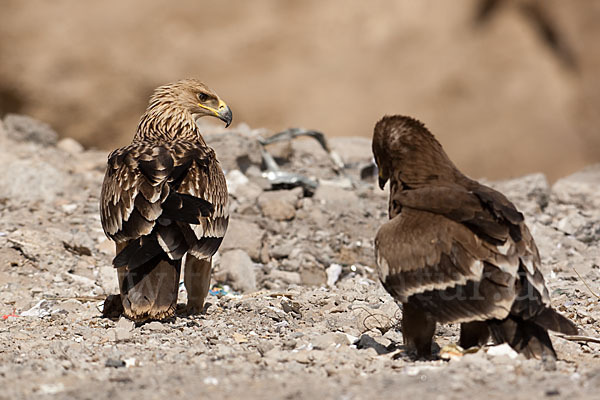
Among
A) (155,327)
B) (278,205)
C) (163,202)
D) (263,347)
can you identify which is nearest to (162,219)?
(163,202)

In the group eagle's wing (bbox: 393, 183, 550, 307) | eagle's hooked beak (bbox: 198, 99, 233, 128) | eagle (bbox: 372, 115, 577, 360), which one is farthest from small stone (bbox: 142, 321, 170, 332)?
eagle's hooked beak (bbox: 198, 99, 233, 128)

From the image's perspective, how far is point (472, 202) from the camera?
14.3 ft

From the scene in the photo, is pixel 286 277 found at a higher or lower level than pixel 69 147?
lower

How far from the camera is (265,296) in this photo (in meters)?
6.52

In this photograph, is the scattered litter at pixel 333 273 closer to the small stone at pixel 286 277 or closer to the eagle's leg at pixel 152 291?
the small stone at pixel 286 277

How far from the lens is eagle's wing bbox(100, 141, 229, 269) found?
5340mm

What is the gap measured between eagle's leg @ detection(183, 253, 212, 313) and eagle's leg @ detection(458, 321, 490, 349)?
209cm

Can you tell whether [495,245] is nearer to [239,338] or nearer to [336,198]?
[239,338]

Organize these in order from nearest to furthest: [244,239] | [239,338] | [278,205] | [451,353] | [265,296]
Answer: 1. [451,353]
2. [239,338]
3. [265,296]
4. [244,239]
5. [278,205]

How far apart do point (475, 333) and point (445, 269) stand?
57 centimetres

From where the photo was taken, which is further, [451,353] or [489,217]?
[451,353]

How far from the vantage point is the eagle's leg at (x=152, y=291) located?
17.4 ft

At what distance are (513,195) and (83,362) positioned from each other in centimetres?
702

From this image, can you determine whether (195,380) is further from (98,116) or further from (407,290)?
(98,116)
